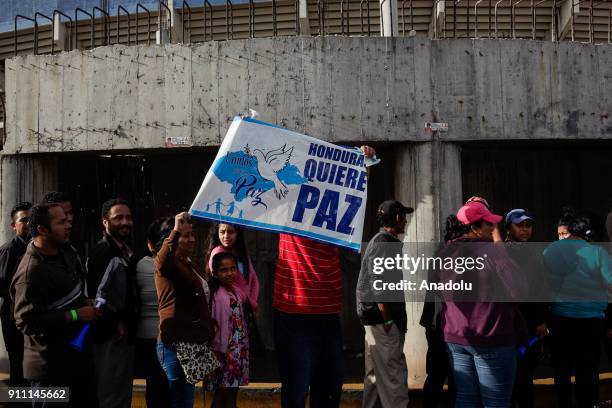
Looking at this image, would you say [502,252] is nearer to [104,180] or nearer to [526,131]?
[526,131]

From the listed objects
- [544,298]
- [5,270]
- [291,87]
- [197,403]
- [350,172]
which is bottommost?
[197,403]

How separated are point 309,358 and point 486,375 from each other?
3.74ft

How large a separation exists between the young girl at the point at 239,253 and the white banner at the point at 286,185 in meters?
0.69

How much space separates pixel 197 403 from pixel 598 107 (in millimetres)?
5298

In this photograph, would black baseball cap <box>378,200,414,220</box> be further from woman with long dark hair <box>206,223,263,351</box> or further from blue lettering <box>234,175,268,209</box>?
woman with long dark hair <box>206,223,263,351</box>

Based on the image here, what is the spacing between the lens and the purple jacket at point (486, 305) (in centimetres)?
407

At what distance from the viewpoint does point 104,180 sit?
9.33 m

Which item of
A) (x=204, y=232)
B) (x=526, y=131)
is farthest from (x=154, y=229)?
(x=204, y=232)

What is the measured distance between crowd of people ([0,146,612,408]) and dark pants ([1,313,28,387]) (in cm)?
2

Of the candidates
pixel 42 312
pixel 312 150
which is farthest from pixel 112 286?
pixel 312 150

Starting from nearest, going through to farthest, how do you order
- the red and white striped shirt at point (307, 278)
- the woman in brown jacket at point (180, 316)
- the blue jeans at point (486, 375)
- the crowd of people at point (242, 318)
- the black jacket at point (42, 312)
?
1. the black jacket at point (42, 312)
2. the crowd of people at point (242, 318)
3. the blue jeans at point (486, 375)
4. the woman in brown jacket at point (180, 316)
5. the red and white striped shirt at point (307, 278)

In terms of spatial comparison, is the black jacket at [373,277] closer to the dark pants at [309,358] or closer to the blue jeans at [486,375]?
the dark pants at [309,358]

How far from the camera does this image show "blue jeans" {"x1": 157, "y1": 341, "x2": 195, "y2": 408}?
4316 millimetres

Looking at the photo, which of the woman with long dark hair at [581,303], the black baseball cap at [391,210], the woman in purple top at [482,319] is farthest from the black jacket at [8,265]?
the woman with long dark hair at [581,303]
